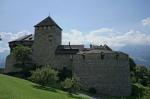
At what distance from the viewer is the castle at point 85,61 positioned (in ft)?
211

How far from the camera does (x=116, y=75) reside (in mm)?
64750

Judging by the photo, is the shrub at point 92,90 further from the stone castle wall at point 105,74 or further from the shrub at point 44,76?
the shrub at point 44,76

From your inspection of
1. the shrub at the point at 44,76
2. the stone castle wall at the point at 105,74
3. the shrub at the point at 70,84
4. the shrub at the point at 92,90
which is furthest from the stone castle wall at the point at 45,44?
the shrub at the point at 44,76

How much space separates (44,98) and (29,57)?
36.6 m

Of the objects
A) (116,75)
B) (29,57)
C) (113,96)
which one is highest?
(29,57)

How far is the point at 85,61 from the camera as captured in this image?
218 feet

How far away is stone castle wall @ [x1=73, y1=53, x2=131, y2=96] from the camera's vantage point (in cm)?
6376

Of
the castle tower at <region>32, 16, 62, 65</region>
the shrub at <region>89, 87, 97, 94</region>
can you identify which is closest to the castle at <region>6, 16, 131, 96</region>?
the castle tower at <region>32, 16, 62, 65</region>

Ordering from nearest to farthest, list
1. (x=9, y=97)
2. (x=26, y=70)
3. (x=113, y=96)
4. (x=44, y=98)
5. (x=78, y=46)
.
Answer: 1. (x=9, y=97)
2. (x=44, y=98)
3. (x=113, y=96)
4. (x=26, y=70)
5. (x=78, y=46)

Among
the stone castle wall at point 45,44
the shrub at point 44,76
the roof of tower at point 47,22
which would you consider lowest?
the shrub at point 44,76

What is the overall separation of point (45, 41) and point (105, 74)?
19.9 meters

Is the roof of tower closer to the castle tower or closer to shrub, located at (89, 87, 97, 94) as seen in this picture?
the castle tower

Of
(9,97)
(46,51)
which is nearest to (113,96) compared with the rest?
(46,51)

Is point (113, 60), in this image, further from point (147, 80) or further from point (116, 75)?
point (147, 80)
